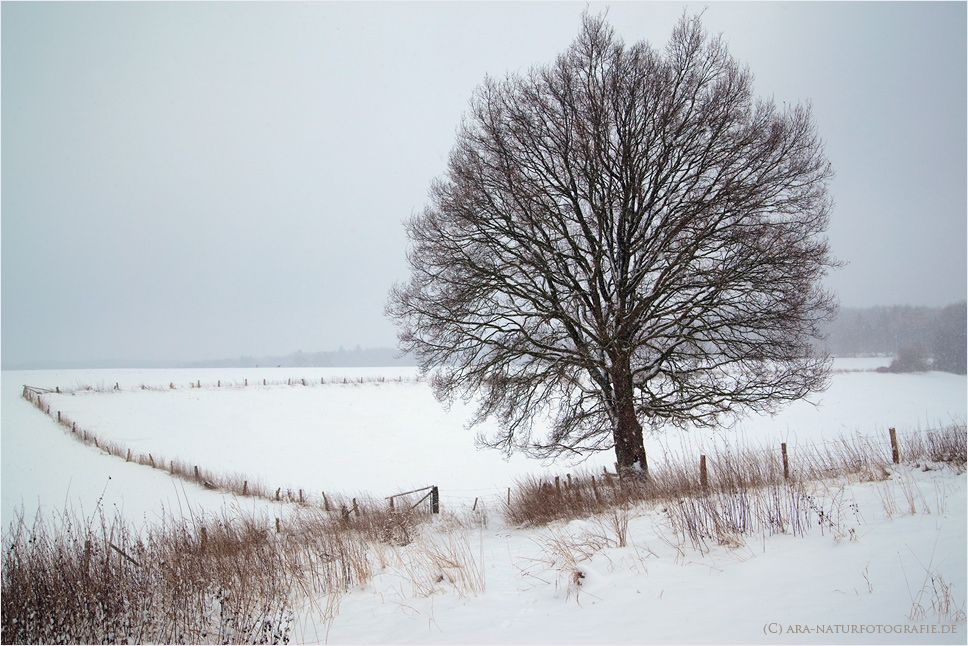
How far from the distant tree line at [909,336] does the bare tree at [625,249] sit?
53454mm

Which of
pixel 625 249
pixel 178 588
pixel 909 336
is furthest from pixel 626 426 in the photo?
pixel 909 336

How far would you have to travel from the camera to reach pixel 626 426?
9.00 meters

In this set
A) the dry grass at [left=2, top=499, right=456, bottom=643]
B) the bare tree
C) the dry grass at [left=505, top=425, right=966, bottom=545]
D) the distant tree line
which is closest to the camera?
the dry grass at [left=2, top=499, right=456, bottom=643]

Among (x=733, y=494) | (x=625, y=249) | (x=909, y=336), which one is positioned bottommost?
(x=909, y=336)

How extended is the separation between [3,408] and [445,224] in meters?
45.7

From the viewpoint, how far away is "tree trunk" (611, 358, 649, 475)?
8875mm

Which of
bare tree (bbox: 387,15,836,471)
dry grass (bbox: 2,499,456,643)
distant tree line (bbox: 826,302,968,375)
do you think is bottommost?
distant tree line (bbox: 826,302,968,375)

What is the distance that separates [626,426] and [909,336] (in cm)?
9642

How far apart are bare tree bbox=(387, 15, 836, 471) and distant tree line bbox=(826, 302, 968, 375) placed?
175 ft

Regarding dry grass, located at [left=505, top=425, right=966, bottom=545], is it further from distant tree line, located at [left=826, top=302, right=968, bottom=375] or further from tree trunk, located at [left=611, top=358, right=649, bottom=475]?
distant tree line, located at [left=826, top=302, right=968, bottom=375]


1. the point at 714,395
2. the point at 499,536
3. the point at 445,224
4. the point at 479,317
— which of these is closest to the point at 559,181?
the point at 445,224

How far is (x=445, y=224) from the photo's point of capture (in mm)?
9672

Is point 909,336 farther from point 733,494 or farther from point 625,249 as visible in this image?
point 733,494

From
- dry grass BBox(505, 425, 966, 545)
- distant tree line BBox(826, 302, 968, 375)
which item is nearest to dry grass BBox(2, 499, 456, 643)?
dry grass BBox(505, 425, 966, 545)
